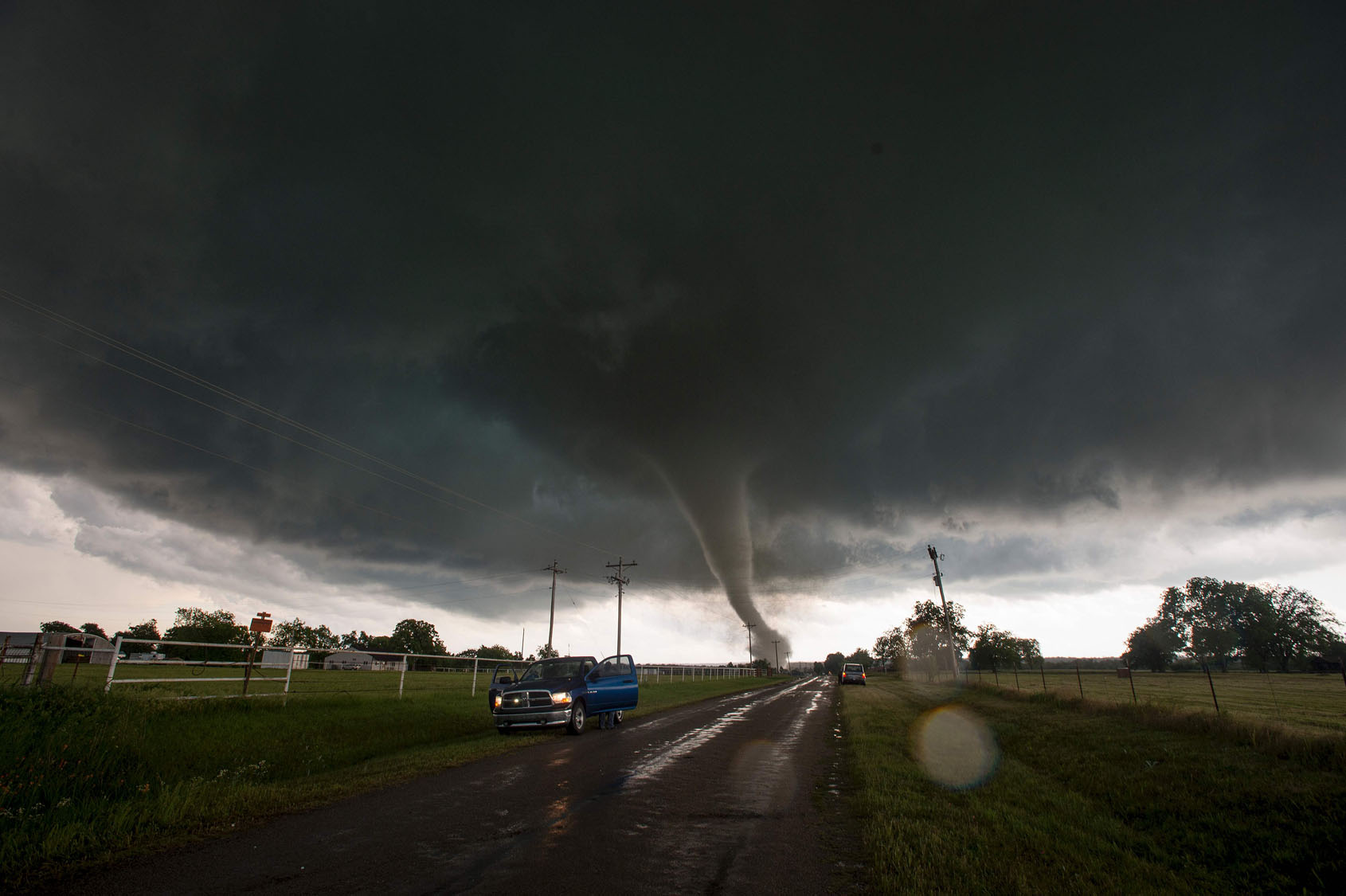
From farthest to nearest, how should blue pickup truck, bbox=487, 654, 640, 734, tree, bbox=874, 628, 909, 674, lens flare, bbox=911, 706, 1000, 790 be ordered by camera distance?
tree, bbox=874, 628, 909, 674 < blue pickup truck, bbox=487, 654, 640, 734 < lens flare, bbox=911, 706, 1000, 790

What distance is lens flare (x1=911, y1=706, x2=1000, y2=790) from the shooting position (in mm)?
10352

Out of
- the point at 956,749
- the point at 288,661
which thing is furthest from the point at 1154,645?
the point at 288,661

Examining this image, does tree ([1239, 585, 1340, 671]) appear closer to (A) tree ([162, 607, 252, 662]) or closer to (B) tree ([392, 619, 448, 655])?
(B) tree ([392, 619, 448, 655])

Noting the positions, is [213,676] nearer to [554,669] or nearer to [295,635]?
[554,669]

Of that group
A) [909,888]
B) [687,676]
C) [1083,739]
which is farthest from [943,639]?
[909,888]

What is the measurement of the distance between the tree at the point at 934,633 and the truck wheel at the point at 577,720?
221 feet

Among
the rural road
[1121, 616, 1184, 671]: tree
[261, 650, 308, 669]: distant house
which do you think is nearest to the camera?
the rural road

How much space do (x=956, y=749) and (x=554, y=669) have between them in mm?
11074

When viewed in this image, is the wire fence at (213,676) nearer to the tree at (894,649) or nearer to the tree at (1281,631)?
the tree at (894,649)

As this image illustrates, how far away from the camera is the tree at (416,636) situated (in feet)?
459

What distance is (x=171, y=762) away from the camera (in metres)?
10.3

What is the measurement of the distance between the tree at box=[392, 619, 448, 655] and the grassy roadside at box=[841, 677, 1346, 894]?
14628 cm

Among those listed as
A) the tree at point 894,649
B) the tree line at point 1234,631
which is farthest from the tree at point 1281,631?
the tree at point 894,649

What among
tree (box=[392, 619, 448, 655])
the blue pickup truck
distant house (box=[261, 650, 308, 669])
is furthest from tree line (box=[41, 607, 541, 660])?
the blue pickup truck
